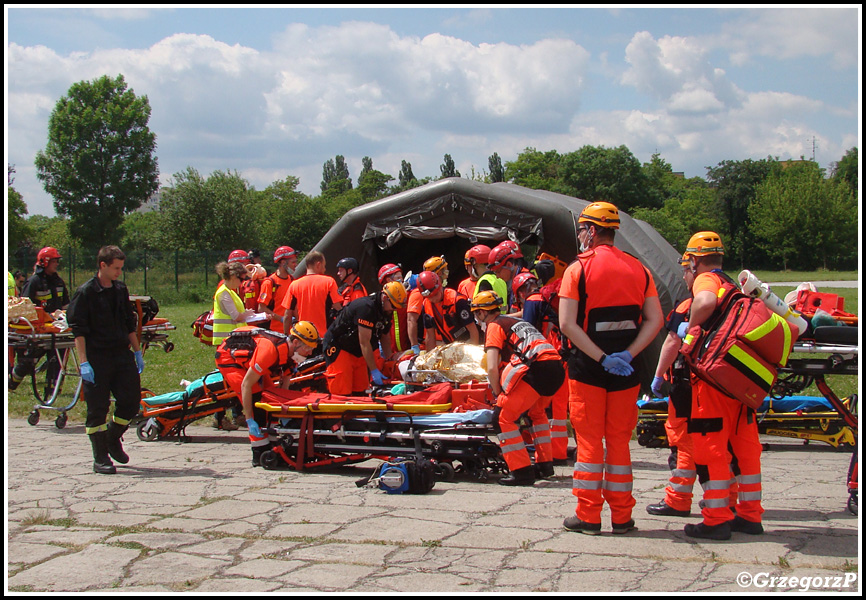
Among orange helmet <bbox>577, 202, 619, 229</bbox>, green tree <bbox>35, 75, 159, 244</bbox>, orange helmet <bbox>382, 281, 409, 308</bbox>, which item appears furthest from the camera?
green tree <bbox>35, 75, 159, 244</bbox>

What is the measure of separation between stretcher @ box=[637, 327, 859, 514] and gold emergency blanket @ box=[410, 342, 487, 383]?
172 cm

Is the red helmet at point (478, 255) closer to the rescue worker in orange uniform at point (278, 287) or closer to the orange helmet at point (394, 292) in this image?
the orange helmet at point (394, 292)

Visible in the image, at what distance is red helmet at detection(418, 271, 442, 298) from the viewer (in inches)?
335

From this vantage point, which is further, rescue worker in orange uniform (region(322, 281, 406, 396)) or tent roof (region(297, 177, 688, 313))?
tent roof (region(297, 177, 688, 313))

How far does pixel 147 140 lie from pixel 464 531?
4423 centimetres

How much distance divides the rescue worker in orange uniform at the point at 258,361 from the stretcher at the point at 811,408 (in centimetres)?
344

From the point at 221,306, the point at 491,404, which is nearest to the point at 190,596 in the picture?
the point at 491,404

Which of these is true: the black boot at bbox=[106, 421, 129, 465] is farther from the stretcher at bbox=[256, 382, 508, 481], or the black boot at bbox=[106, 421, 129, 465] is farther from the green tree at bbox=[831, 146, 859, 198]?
the green tree at bbox=[831, 146, 859, 198]

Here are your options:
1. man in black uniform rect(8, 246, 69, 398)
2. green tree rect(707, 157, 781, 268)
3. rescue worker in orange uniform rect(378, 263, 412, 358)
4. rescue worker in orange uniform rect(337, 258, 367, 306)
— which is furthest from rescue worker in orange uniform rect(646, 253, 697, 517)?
green tree rect(707, 157, 781, 268)

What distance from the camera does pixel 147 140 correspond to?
4456 centimetres

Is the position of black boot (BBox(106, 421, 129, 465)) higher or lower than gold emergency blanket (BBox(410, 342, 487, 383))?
lower

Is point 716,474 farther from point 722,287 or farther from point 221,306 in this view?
point 221,306

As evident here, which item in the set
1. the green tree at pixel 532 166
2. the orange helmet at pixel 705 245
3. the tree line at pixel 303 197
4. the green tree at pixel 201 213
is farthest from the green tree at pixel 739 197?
the orange helmet at pixel 705 245

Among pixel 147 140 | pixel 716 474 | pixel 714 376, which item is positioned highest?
pixel 147 140
